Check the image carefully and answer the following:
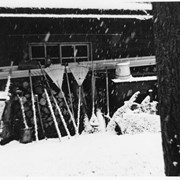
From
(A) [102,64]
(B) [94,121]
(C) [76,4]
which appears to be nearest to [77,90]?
(B) [94,121]

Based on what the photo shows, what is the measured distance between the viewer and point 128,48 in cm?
906

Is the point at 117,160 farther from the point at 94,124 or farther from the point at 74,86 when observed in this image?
the point at 74,86

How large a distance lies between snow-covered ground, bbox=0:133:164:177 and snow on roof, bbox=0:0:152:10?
3378mm

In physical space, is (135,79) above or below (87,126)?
above

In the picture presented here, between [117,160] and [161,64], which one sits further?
[117,160]

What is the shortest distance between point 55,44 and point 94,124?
2.60 metres

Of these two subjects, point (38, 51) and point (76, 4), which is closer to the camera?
point (76, 4)

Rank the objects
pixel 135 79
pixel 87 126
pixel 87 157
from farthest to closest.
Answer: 1. pixel 135 79
2. pixel 87 126
3. pixel 87 157

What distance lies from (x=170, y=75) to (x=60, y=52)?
5868 millimetres

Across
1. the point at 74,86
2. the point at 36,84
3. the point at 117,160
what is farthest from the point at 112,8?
the point at 117,160

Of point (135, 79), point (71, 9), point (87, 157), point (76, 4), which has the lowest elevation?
point (87, 157)

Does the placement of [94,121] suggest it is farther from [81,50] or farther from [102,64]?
[81,50]

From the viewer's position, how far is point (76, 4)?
745cm

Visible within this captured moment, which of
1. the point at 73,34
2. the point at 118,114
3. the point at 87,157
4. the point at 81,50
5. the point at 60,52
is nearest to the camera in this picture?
the point at 87,157
